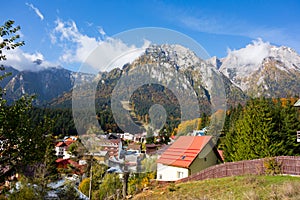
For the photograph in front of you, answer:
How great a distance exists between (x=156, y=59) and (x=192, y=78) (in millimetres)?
811

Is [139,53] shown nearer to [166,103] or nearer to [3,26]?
[166,103]

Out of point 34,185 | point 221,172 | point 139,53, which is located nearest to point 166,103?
point 139,53

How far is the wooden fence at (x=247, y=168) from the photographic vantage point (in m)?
11.4

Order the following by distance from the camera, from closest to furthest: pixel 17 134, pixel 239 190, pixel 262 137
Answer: pixel 17 134 < pixel 239 190 < pixel 262 137

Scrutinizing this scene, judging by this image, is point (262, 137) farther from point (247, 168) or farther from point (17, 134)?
point (17, 134)

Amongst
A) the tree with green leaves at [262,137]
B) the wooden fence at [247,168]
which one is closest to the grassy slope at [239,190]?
the wooden fence at [247,168]

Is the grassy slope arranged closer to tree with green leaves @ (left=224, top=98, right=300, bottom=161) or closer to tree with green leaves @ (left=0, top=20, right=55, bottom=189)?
tree with green leaves @ (left=0, top=20, right=55, bottom=189)

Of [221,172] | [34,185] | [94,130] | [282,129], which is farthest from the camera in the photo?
[282,129]

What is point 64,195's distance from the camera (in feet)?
32.2

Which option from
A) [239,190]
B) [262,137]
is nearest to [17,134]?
[239,190]

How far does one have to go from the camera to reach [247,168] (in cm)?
1272

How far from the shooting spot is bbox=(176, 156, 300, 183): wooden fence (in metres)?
11.4

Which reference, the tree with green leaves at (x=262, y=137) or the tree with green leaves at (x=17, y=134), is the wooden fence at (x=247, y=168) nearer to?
the tree with green leaves at (x=262, y=137)

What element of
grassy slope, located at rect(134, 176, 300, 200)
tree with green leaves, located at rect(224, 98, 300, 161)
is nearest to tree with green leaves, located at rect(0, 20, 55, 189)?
grassy slope, located at rect(134, 176, 300, 200)
